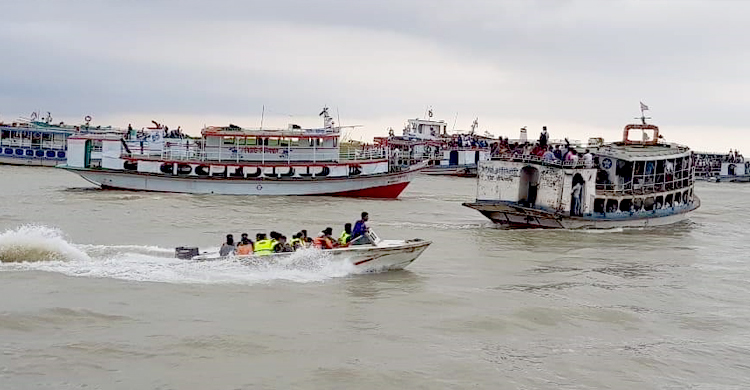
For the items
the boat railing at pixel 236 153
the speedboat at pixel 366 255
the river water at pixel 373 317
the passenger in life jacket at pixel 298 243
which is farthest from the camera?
the boat railing at pixel 236 153

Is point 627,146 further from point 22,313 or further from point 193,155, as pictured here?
point 22,313

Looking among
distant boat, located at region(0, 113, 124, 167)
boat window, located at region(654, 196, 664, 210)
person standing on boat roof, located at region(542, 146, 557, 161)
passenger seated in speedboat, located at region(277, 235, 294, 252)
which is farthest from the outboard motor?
distant boat, located at region(0, 113, 124, 167)

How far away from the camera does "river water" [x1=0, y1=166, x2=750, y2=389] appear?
11828 millimetres

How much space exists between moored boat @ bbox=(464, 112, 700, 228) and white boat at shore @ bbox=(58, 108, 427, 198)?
12.9 m

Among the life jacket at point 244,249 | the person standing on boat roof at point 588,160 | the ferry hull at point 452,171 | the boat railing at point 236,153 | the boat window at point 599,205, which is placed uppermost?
the person standing on boat roof at point 588,160

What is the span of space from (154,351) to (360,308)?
465cm

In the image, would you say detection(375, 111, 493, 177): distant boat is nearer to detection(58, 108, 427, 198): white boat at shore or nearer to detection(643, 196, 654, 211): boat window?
detection(58, 108, 427, 198): white boat at shore

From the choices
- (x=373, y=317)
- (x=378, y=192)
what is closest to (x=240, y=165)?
(x=378, y=192)

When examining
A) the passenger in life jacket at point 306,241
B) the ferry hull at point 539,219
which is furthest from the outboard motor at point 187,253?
the ferry hull at point 539,219

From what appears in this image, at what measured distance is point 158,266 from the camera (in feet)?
59.7

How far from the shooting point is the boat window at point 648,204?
33019 mm

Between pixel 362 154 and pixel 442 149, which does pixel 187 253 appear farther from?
pixel 442 149

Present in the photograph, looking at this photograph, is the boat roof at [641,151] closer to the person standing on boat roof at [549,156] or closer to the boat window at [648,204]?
the boat window at [648,204]

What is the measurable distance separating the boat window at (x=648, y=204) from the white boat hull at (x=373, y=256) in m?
17.1
